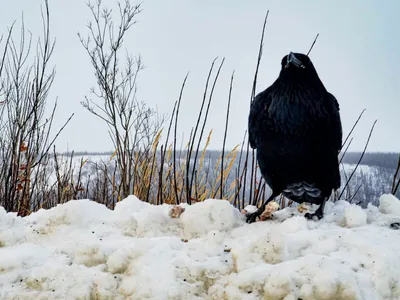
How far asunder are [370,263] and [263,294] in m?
0.35

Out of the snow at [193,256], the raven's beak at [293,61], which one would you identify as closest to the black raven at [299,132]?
the raven's beak at [293,61]

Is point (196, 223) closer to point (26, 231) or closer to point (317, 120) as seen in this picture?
point (26, 231)

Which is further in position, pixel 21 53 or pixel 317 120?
pixel 21 53

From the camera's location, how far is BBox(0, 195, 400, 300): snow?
3.22 ft

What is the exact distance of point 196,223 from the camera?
1.39 meters

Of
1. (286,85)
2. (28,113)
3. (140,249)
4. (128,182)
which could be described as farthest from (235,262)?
(28,113)

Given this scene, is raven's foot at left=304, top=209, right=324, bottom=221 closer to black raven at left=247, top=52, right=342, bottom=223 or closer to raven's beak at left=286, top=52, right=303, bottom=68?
black raven at left=247, top=52, right=342, bottom=223

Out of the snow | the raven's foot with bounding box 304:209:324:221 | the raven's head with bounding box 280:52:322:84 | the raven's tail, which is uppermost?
the raven's head with bounding box 280:52:322:84

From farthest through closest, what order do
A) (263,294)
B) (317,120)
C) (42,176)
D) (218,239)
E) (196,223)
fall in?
(42,176) < (317,120) < (196,223) < (218,239) < (263,294)

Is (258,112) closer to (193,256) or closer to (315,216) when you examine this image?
(315,216)

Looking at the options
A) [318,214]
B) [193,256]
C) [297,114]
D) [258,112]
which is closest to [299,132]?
[297,114]

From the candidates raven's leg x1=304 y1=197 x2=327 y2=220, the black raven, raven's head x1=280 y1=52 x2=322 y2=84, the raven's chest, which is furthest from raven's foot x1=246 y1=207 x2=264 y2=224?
raven's head x1=280 y1=52 x2=322 y2=84

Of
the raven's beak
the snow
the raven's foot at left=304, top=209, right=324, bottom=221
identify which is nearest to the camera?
the snow

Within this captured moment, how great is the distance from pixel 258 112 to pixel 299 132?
233 mm
